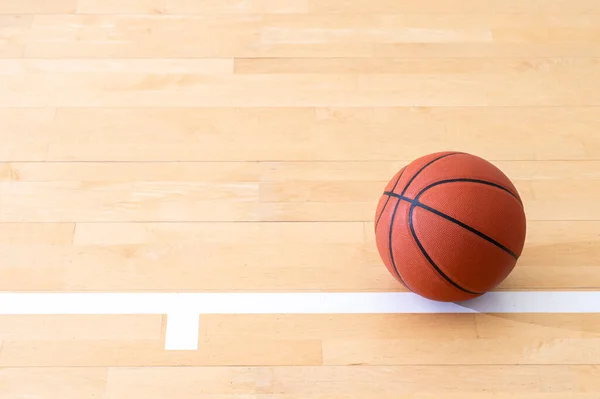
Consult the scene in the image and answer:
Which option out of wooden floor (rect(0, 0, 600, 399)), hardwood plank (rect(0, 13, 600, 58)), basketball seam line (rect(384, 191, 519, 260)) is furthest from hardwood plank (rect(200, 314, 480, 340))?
hardwood plank (rect(0, 13, 600, 58))

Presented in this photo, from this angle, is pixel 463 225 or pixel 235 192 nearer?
pixel 463 225

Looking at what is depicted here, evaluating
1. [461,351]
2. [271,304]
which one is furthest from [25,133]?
[461,351]

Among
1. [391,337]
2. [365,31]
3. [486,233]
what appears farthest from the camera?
[365,31]

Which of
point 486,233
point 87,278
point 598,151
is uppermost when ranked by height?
point 486,233

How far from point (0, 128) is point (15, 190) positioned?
36 cm

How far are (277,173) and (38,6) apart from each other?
1.64m

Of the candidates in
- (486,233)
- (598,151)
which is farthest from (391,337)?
(598,151)

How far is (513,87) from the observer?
316cm

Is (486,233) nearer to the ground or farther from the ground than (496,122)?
farther from the ground

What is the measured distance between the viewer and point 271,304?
8.34ft

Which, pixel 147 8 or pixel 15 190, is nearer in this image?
pixel 15 190

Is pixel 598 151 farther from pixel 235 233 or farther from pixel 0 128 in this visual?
pixel 0 128

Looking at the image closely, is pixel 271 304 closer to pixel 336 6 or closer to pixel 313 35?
pixel 313 35

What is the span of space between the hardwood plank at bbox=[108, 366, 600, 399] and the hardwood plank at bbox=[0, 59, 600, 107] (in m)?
1.26
